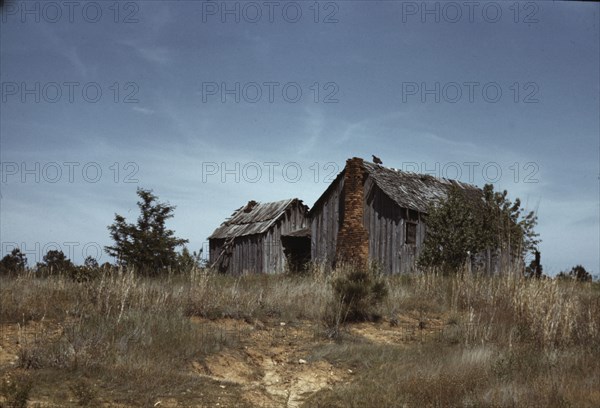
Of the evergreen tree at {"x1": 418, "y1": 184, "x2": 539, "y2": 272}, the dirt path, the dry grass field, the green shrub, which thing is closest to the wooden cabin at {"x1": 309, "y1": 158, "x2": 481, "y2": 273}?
the evergreen tree at {"x1": 418, "y1": 184, "x2": 539, "y2": 272}

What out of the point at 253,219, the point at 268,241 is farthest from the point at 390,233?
the point at 253,219

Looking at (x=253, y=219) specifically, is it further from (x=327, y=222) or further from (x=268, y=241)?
(x=327, y=222)

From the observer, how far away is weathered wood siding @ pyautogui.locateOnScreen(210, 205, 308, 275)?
31.6m

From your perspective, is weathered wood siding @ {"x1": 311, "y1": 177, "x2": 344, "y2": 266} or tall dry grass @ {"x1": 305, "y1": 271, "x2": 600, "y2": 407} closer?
tall dry grass @ {"x1": 305, "y1": 271, "x2": 600, "y2": 407}

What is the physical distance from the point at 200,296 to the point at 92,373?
3888 millimetres

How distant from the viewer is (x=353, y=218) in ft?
87.3

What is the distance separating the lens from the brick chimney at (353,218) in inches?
1033

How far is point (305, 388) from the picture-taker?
A: 313 inches

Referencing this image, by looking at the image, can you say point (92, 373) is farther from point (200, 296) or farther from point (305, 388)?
point (200, 296)

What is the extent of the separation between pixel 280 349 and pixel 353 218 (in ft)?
56.6

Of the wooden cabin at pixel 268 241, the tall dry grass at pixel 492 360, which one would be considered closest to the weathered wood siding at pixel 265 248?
the wooden cabin at pixel 268 241

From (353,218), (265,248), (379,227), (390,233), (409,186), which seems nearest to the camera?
(390,233)

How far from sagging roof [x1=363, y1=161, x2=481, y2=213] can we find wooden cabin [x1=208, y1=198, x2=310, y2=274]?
593cm

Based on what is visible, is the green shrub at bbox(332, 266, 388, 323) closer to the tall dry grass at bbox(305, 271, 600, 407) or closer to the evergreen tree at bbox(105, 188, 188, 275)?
the tall dry grass at bbox(305, 271, 600, 407)
